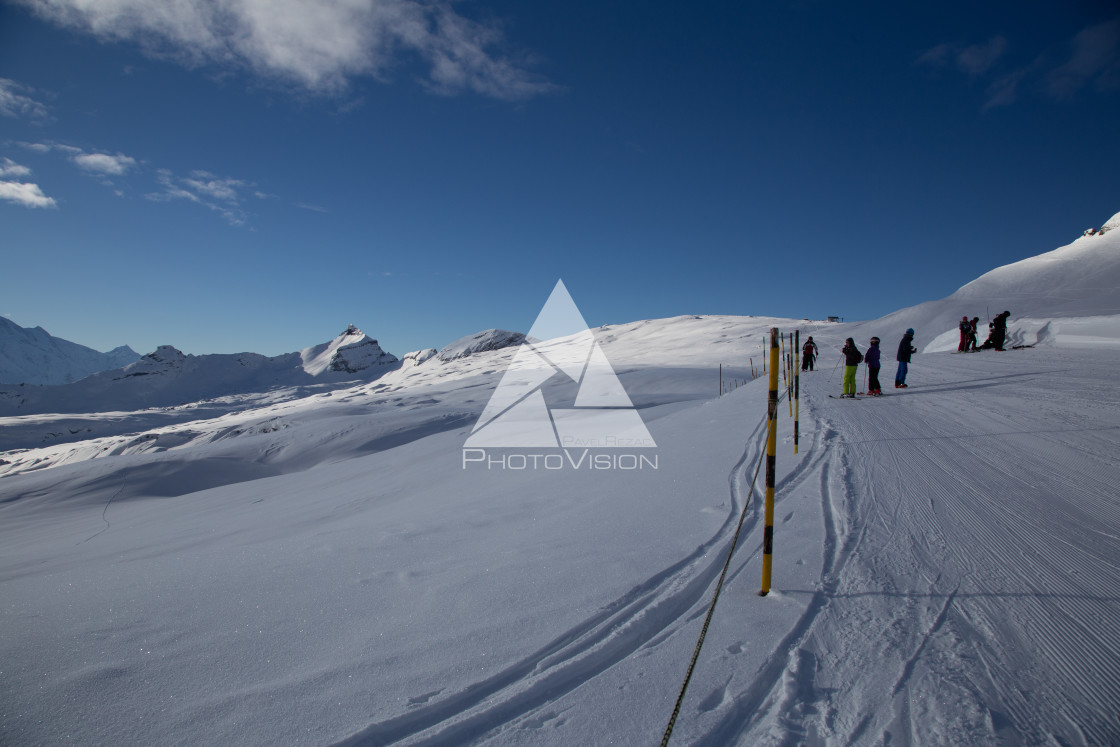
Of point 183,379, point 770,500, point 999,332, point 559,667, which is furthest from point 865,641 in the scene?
point 183,379

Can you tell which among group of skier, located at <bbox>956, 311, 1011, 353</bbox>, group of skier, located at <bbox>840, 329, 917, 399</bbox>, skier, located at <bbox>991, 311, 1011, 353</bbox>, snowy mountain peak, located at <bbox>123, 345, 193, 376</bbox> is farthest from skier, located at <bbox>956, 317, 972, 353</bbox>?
snowy mountain peak, located at <bbox>123, 345, 193, 376</bbox>

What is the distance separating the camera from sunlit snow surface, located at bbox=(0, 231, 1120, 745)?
206 centimetres

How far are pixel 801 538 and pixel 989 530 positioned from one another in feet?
4.66

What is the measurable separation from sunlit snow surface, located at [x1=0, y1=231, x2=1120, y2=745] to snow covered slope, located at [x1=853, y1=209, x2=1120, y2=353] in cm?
1519

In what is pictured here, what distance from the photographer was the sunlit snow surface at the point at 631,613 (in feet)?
6.77

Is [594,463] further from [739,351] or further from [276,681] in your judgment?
[739,351]

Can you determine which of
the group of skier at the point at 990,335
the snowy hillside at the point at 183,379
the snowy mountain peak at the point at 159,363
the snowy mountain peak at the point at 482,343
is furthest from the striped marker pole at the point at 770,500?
the snowy mountain peak at the point at 159,363

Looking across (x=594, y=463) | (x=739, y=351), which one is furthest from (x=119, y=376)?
(x=594, y=463)

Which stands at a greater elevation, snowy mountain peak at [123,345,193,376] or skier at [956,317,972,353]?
snowy mountain peak at [123,345,193,376]

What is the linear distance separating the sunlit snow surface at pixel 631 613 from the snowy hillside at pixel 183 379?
16639 cm

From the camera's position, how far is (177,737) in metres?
2.05

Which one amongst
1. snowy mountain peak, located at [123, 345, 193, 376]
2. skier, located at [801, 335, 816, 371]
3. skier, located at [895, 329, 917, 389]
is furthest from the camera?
snowy mountain peak, located at [123, 345, 193, 376]

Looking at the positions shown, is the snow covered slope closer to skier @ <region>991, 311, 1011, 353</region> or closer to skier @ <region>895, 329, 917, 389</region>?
skier @ <region>991, 311, 1011, 353</region>

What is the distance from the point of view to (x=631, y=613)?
287 cm
